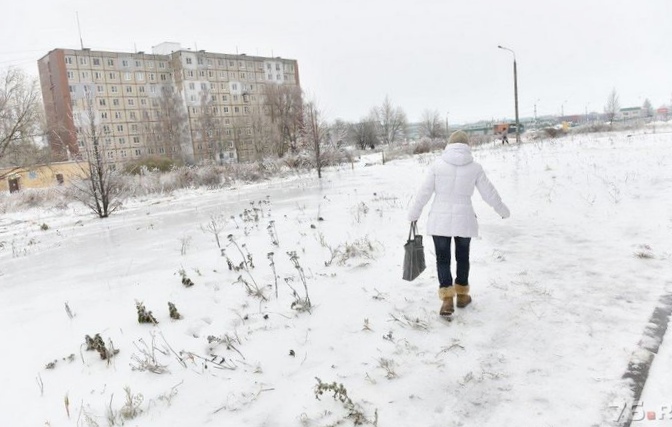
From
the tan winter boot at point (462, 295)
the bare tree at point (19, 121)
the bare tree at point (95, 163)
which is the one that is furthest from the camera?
the bare tree at point (19, 121)

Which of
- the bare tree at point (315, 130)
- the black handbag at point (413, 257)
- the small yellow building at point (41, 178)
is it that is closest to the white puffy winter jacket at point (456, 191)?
the black handbag at point (413, 257)

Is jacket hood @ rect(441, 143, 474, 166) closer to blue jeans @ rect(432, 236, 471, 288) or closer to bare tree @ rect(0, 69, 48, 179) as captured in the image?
blue jeans @ rect(432, 236, 471, 288)

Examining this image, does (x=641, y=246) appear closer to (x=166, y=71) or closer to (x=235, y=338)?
(x=235, y=338)

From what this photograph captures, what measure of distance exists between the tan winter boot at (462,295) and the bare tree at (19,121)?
31571 mm

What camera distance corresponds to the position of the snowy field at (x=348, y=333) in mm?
3045

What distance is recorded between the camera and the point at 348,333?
413 cm

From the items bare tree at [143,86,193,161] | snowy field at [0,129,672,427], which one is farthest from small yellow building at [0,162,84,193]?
snowy field at [0,129,672,427]

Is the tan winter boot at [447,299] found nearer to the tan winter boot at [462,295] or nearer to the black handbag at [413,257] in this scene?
the tan winter boot at [462,295]

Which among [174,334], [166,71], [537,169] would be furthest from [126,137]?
[174,334]

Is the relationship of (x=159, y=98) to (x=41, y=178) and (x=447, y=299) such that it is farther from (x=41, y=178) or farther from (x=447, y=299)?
(x=447, y=299)

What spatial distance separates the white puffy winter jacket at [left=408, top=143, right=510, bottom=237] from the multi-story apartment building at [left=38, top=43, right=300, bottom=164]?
207ft

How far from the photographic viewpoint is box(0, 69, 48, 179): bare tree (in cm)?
2781

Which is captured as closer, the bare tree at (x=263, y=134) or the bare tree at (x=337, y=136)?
the bare tree at (x=337, y=136)

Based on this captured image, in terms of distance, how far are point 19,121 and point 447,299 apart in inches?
1261
